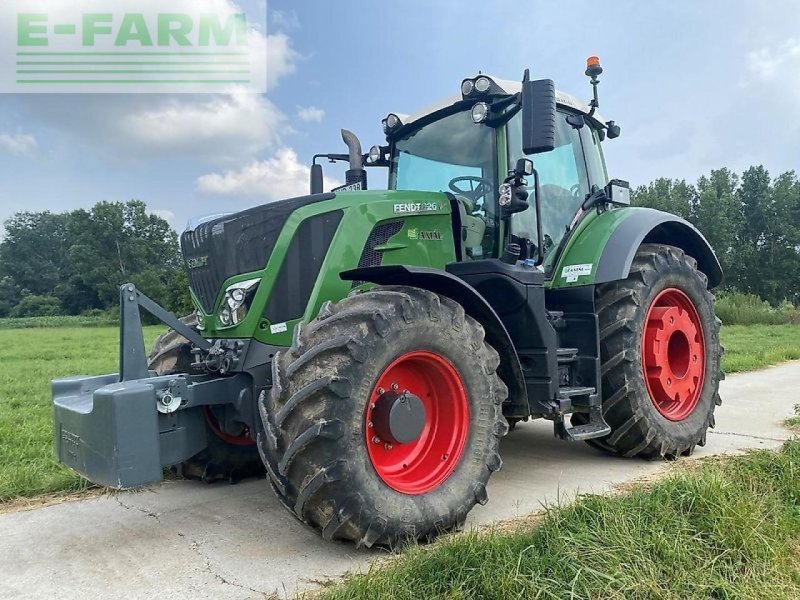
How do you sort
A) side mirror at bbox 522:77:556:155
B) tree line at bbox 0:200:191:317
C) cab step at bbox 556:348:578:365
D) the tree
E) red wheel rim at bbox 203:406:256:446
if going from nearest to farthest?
side mirror at bbox 522:77:556:155 → red wheel rim at bbox 203:406:256:446 → cab step at bbox 556:348:578:365 → tree line at bbox 0:200:191:317 → the tree

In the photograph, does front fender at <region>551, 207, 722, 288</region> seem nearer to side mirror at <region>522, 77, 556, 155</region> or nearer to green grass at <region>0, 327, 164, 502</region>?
side mirror at <region>522, 77, 556, 155</region>

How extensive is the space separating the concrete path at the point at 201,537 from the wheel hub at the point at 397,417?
1.94 ft

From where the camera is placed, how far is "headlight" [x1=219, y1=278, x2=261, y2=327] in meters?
3.67

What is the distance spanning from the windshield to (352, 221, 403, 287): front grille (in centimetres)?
68

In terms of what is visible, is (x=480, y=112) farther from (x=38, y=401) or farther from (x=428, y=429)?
(x=38, y=401)

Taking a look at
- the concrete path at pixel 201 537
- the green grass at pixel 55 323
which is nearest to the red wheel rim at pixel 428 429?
the concrete path at pixel 201 537

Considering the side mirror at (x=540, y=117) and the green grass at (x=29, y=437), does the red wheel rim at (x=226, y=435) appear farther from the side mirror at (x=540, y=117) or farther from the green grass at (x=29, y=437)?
the side mirror at (x=540, y=117)

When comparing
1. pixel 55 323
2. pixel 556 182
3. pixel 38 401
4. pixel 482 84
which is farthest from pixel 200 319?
pixel 55 323

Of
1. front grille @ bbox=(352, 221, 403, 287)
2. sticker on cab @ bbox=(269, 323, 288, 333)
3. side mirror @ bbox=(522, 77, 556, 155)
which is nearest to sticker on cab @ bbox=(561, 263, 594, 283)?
side mirror @ bbox=(522, 77, 556, 155)

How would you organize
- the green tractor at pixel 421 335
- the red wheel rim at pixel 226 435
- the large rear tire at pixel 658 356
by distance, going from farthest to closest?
1. the large rear tire at pixel 658 356
2. the red wheel rim at pixel 226 435
3. the green tractor at pixel 421 335

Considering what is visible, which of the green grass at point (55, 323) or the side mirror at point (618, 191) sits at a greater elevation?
the side mirror at point (618, 191)

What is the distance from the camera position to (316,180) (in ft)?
16.9

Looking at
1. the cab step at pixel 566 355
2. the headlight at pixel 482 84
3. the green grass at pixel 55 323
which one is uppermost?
the headlight at pixel 482 84

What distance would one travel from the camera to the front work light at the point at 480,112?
4.49 m
